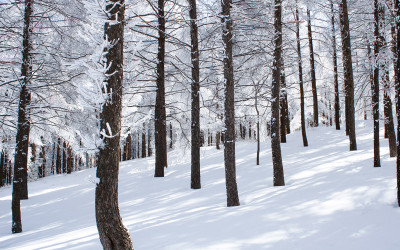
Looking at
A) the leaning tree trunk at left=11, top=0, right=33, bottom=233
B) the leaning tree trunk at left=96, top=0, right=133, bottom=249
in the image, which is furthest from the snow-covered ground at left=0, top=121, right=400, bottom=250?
the leaning tree trunk at left=96, top=0, right=133, bottom=249

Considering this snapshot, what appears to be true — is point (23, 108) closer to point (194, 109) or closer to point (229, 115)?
point (194, 109)

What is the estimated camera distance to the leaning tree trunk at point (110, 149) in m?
3.68

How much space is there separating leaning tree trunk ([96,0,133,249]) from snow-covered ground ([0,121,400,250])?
1132 millimetres

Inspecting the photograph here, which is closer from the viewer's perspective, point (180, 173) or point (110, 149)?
point (110, 149)

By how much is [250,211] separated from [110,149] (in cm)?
380

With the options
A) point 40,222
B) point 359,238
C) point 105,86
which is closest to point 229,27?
point 105,86

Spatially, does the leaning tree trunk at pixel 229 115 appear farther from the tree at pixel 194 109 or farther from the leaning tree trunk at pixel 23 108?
the leaning tree trunk at pixel 23 108

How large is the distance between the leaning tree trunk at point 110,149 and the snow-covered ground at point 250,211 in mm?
1132

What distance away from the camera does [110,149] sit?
3727mm

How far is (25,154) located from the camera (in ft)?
26.2

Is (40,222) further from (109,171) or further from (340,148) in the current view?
(340,148)

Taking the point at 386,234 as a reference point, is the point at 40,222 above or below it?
below

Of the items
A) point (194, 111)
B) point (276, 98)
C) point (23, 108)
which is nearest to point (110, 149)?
point (23, 108)

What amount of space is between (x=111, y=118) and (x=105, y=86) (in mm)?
476
